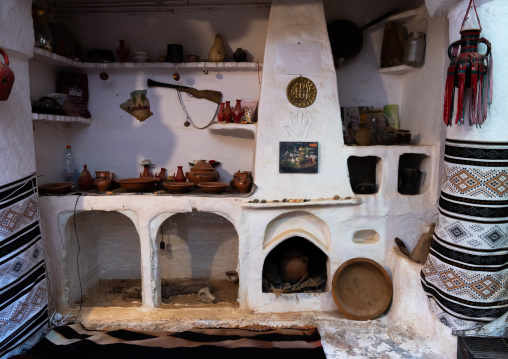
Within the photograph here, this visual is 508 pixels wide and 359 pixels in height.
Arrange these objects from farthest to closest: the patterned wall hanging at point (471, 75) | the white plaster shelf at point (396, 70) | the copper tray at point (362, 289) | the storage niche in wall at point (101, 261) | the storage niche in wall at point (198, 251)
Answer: the storage niche in wall at point (198, 251) < the storage niche in wall at point (101, 261) < the white plaster shelf at point (396, 70) < the copper tray at point (362, 289) < the patterned wall hanging at point (471, 75)

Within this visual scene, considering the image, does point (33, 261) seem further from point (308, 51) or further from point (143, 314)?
point (308, 51)

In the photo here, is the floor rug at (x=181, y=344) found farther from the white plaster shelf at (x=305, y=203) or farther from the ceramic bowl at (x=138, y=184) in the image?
the ceramic bowl at (x=138, y=184)

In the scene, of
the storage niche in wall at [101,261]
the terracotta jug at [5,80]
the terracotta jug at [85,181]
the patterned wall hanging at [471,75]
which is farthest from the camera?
the storage niche in wall at [101,261]

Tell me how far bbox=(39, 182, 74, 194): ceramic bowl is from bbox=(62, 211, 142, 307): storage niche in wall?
1.04 feet

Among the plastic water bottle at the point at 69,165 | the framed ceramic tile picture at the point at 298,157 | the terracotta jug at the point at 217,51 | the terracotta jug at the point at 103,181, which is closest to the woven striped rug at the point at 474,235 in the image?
the framed ceramic tile picture at the point at 298,157

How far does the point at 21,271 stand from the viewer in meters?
3.04

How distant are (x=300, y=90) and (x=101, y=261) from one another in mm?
3354

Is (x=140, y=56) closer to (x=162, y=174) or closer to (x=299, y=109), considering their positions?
(x=162, y=174)

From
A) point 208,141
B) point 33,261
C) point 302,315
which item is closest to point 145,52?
point 208,141

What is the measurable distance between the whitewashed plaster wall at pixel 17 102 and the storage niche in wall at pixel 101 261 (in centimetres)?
97

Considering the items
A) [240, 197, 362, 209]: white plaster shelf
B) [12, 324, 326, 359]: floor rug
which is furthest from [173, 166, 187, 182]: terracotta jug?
[12, 324, 326, 359]: floor rug

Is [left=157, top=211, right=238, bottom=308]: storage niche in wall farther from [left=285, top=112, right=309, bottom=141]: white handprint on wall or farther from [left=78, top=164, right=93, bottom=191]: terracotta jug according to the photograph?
[left=285, top=112, right=309, bottom=141]: white handprint on wall

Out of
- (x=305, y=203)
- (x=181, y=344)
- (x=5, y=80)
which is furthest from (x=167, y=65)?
(x=181, y=344)

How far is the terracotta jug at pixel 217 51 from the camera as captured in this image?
4164mm
